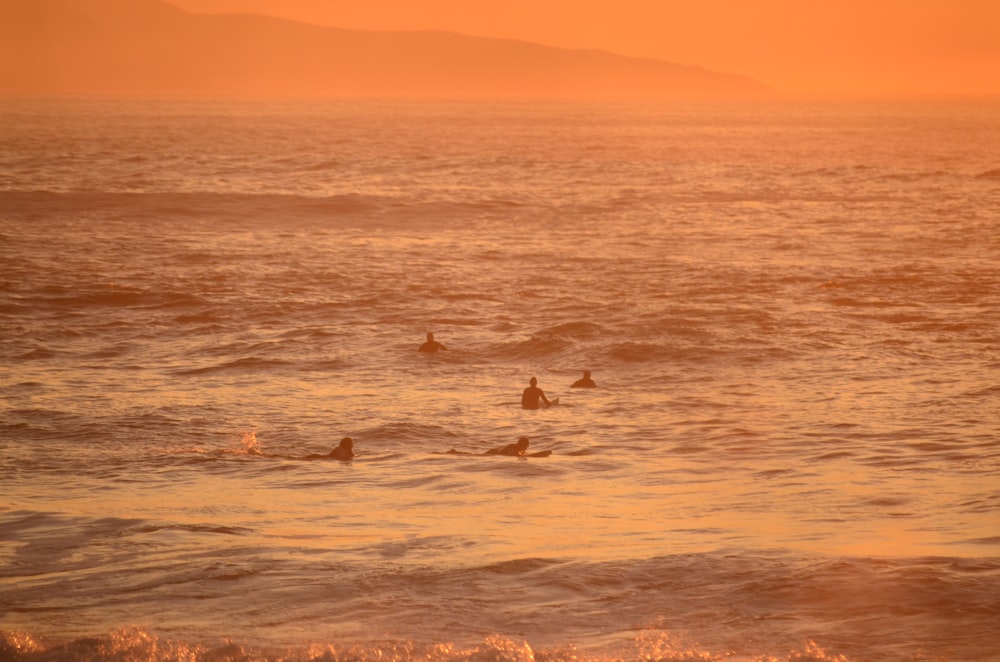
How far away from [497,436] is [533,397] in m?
2.05

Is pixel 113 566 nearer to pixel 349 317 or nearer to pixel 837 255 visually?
pixel 349 317

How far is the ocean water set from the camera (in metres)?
11.6

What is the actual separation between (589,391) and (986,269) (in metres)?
20.3

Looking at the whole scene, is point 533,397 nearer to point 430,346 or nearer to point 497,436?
point 497,436

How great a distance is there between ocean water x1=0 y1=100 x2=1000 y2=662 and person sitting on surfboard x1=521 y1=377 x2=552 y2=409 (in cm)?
66

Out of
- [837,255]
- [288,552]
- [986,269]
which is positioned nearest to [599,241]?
[837,255]

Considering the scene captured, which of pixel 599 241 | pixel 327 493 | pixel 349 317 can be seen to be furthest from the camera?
pixel 599 241

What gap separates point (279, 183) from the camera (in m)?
71.1

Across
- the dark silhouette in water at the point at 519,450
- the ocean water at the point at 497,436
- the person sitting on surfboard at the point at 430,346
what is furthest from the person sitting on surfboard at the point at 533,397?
the person sitting on surfboard at the point at 430,346

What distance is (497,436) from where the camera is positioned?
67.9 feet

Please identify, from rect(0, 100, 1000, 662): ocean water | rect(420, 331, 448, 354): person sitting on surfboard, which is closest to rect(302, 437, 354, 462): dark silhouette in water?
rect(0, 100, 1000, 662): ocean water

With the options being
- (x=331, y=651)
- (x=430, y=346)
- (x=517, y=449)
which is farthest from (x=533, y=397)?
(x=331, y=651)

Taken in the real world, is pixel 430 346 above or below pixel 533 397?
below

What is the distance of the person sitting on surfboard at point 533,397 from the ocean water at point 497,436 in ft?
2.17
